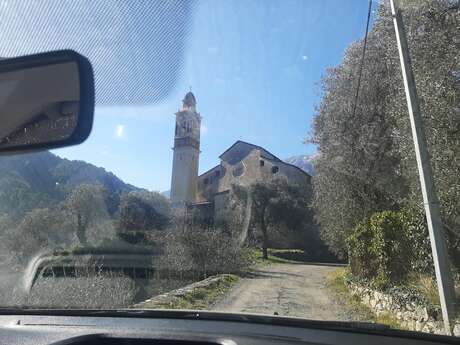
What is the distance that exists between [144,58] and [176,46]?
35 cm

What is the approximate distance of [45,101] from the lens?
3.15 metres

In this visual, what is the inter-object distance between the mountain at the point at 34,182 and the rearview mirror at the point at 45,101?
15.8m

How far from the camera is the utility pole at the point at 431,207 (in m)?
6.67

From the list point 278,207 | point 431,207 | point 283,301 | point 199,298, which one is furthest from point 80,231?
point 431,207

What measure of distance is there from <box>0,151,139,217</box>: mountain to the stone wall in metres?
12.6

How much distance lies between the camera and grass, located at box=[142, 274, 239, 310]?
899cm

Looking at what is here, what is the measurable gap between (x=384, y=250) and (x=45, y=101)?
10.2 m

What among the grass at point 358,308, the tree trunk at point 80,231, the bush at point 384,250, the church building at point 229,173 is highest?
the church building at point 229,173

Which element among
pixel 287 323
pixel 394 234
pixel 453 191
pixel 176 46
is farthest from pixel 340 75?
pixel 287 323

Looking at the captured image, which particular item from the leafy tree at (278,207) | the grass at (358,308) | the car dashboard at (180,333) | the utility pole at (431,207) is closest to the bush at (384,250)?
the grass at (358,308)

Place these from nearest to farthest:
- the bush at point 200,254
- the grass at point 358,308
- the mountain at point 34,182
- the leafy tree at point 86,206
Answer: the grass at point 358,308 < the bush at point 200,254 < the mountain at point 34,182 < the leafy tree at point 86,206

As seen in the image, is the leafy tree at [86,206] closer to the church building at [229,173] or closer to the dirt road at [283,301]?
the church building at [229,173]

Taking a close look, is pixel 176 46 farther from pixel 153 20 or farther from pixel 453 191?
pixel 453 191

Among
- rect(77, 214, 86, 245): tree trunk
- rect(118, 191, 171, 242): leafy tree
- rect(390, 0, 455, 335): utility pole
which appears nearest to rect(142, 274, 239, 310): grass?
rect(390, 0, 455, 335): utility pole
